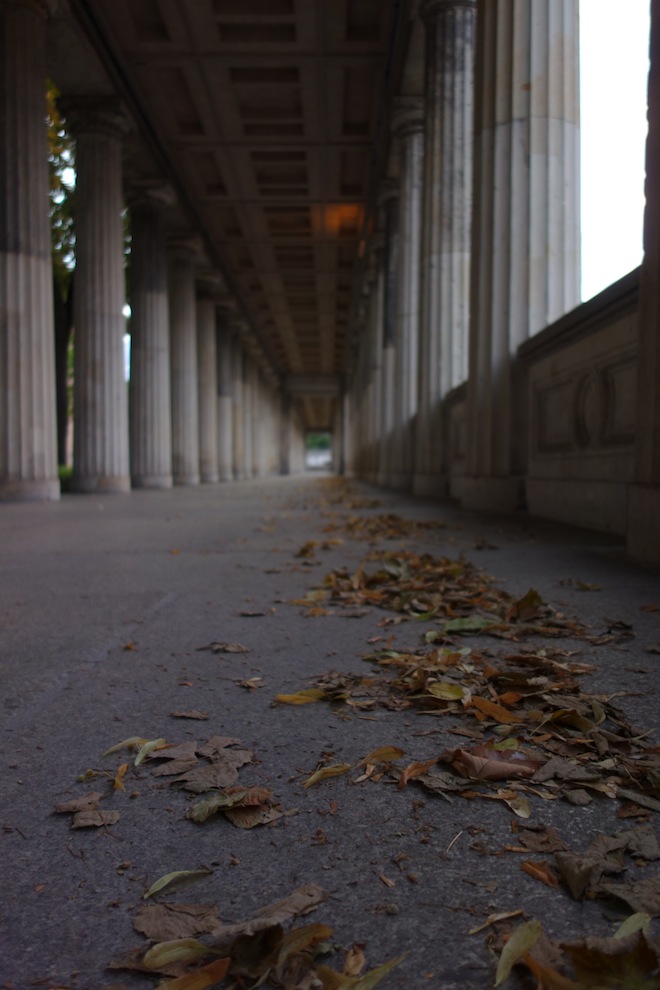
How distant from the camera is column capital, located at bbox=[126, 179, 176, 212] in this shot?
18828mm

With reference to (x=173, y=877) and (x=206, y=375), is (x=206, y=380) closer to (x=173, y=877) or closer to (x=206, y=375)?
(x=206, y=375)

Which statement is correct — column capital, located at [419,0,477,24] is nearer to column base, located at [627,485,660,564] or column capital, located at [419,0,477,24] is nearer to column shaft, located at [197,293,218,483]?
column base, located at [627,485,660,564]

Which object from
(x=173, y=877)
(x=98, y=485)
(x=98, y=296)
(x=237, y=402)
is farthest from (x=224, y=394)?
(x=173, y=877)

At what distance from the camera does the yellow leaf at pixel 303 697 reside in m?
1.74

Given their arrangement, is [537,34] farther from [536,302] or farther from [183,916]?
[183,916]

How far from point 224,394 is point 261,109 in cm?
1638

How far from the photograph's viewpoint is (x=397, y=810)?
3.91ft

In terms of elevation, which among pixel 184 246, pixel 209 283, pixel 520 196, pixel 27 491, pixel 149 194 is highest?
pixel 149 194

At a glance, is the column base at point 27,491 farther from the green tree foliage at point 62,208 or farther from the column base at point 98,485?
the green tree foliage at point 62,208

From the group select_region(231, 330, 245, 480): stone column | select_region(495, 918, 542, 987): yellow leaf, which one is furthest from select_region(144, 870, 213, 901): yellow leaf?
select_region(231, 330, 245, 480): stone column

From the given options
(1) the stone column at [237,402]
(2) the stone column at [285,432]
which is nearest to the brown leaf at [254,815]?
(1) the stone column at [237,402]

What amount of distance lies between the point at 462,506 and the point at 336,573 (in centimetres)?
549

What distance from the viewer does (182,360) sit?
2386 cm

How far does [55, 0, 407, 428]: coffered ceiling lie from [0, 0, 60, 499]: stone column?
8.40ft
